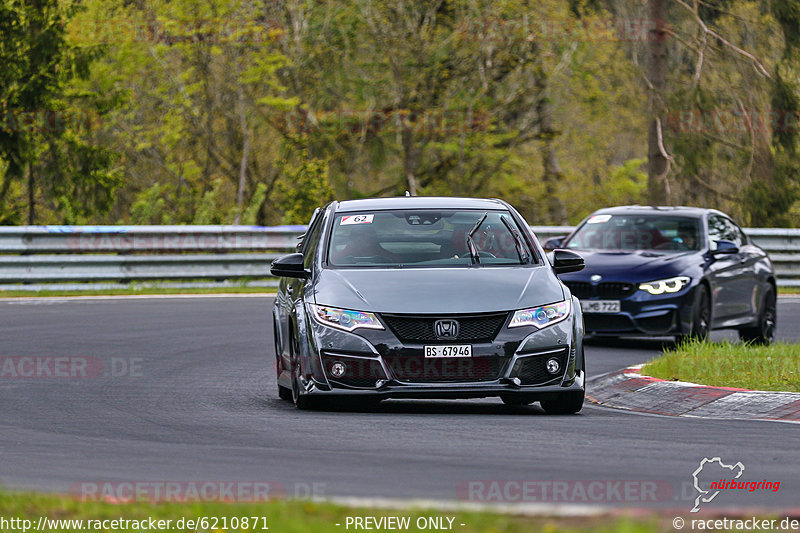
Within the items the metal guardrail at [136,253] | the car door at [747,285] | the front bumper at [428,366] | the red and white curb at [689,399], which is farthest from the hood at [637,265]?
the metal guardrail at [136,253]

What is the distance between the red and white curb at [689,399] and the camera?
1066cm

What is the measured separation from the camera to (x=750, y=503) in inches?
252

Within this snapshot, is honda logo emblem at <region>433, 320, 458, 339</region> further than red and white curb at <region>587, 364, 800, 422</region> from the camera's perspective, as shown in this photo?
No

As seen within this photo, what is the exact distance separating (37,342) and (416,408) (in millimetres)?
6106

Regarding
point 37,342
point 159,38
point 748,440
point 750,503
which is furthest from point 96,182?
point 750,503

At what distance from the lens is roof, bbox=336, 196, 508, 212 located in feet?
38.5

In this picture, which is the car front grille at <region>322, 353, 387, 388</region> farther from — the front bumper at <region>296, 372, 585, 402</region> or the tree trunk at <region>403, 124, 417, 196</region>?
the tree trunk at <region>403, 124, 417, 196</region>

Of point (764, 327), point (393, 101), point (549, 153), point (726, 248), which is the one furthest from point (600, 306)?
point (549, 153)

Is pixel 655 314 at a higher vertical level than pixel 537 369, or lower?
lower

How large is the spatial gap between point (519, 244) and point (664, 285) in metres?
5.49

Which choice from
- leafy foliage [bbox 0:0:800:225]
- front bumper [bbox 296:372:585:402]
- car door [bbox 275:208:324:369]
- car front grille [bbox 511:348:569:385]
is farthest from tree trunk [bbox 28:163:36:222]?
car front grille [bbox 511:348:569:385]

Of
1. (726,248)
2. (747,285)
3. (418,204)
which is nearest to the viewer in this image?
(418,204)

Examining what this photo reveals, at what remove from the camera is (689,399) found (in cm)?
1135

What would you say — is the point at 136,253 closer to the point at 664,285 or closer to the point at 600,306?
the point at 600,306
